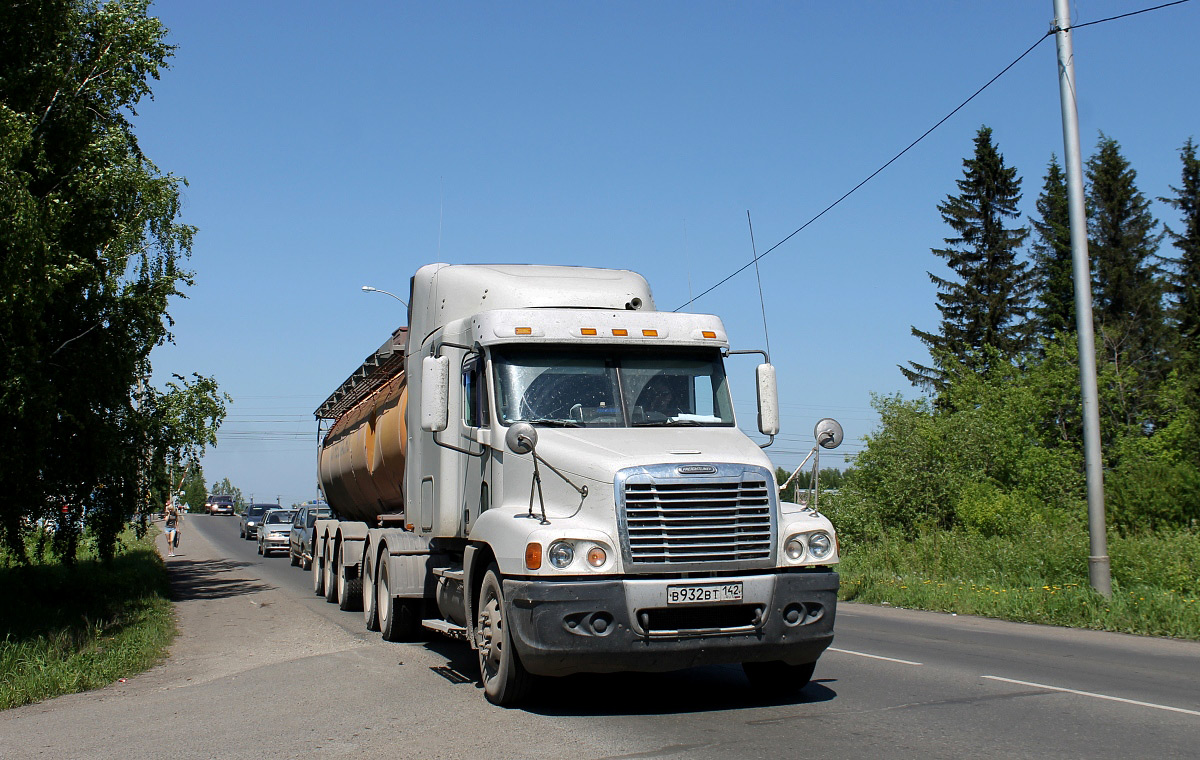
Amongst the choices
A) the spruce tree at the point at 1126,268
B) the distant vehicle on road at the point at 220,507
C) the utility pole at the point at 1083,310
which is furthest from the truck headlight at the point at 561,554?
the distant vehicle on road at the point at 220,507

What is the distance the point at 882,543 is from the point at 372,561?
45.9 feet

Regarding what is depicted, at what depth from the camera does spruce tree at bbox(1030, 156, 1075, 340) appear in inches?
1875

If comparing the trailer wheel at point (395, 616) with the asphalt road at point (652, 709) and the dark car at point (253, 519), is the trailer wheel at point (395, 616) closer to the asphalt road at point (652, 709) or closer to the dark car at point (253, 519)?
the asphalt road at point (652, 709)

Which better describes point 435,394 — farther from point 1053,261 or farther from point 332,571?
point 1053,261

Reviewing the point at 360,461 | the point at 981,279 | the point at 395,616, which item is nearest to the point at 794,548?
the point at 395,616

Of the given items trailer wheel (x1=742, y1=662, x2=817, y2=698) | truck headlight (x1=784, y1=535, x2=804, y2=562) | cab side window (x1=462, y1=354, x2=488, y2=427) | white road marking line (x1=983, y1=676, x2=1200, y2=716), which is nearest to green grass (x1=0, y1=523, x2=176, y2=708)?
cab side window (x1=462, y1=354, x2=488, y2=427)

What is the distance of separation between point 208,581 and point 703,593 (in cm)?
2030

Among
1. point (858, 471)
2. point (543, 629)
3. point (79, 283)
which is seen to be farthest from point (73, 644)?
point (858, 471)

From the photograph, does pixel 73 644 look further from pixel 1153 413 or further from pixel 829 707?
pixel 1153 413

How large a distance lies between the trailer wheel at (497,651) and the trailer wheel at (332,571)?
1007 cm

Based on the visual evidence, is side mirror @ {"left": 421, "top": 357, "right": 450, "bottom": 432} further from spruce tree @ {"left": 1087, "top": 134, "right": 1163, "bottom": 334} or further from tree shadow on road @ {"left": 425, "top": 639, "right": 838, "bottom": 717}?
spruce tree @ {"left": 1087, "top": 134, "right": 1163, "bottom": 334}

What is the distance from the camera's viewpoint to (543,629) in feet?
23.7

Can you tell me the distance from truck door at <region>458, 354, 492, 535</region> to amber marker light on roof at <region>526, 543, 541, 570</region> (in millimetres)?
1575

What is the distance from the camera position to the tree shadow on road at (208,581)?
21.3 metres
